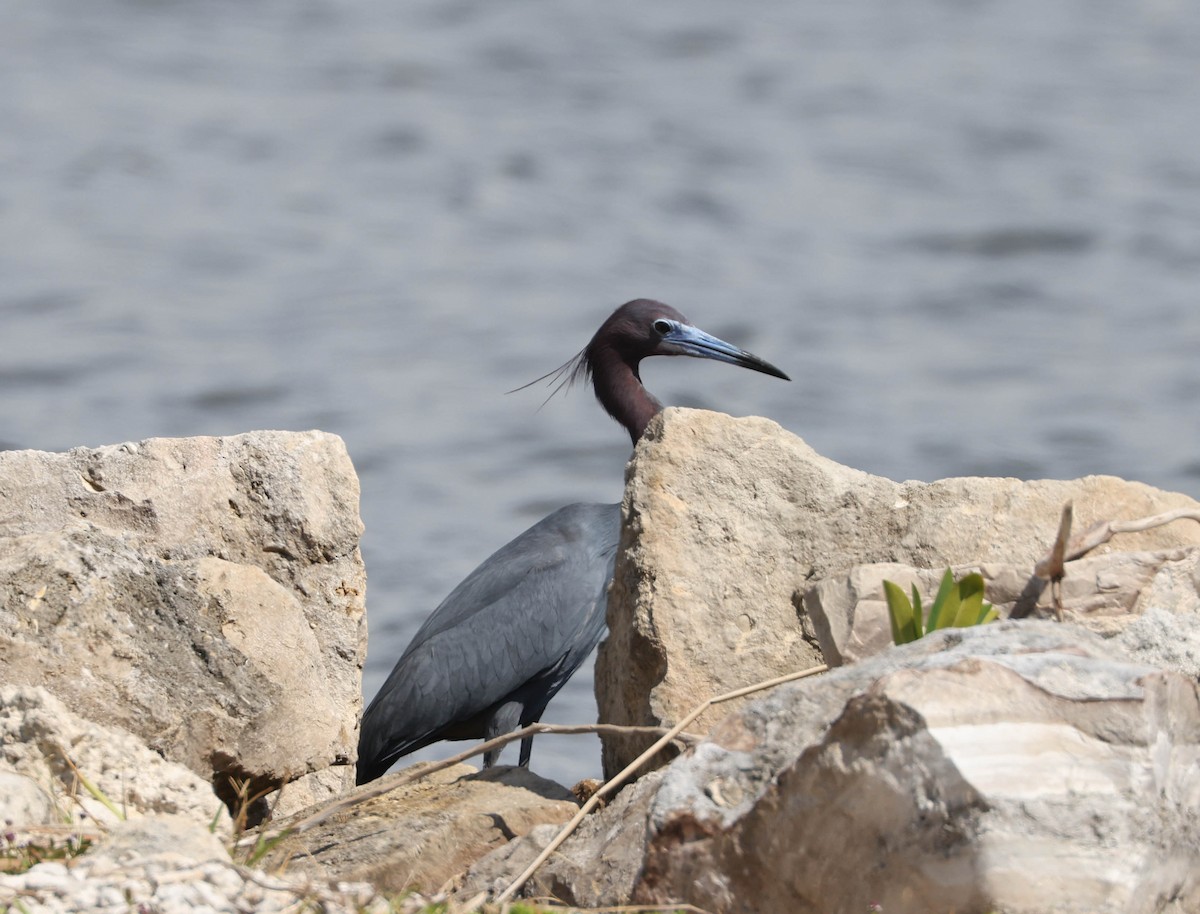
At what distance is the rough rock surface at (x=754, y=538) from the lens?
4160mm

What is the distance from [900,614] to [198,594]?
1813mm

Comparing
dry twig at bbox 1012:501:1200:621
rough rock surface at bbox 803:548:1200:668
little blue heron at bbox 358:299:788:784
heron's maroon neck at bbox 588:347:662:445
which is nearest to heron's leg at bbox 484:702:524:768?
little blue heron at bbox 358:299:788:784

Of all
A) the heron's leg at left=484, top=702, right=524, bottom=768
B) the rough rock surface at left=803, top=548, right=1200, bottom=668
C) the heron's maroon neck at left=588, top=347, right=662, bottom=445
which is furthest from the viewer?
the heron's maroon neck at left=588, top=347, right=662, bottom=445

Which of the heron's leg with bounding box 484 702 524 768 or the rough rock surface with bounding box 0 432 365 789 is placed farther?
the heron's leg with bounding box 484 702 524 768

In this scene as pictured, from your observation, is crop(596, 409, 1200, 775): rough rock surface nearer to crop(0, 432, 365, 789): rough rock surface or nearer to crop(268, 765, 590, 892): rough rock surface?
crop(268, 765, 590, 892): rough rock surface

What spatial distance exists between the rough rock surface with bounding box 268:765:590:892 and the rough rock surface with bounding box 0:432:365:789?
297 mm

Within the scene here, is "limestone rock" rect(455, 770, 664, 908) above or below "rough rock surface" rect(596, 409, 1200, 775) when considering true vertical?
below

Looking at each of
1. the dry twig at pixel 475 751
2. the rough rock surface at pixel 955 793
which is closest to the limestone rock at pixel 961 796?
the rough rock surface at pixel 955 793

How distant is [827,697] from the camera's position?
3152 millimetres

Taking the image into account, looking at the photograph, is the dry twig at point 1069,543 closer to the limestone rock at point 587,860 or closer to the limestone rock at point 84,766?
the limestone rock at point 587,860

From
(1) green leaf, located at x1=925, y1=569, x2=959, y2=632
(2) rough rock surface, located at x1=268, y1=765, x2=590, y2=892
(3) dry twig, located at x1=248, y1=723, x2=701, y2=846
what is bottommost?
(2) rough rock surface, located at x1=268, y1=765, x2=590, y2=892

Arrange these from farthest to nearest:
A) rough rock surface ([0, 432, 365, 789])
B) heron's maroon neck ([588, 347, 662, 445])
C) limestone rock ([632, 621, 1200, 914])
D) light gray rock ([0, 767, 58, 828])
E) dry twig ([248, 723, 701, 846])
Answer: heron's maroon neck ([588, 347, 662, 445])
rough rock surface ([0, 432, 365, 789])
dry twig ([248, 723, 701, 846])
light gray rock ([0, 767, 58, 828])
limestone rock ([632, 621, 1200, 914])

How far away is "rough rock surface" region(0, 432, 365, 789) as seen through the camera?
Result: 3.99m

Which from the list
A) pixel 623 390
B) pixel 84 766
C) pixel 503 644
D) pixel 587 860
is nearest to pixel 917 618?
pixel 587 860
